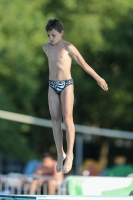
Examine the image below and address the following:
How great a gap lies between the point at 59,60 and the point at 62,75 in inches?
6.8

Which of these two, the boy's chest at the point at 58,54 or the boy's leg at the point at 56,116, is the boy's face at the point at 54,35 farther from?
the boy's leg at the point at 56,116

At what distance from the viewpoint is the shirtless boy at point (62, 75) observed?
7531 mm

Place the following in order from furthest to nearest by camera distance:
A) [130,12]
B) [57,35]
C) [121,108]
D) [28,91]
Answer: [121,108] → [130,12] → [28,91] → [57,35]

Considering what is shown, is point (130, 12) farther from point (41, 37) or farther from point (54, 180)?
point (54, 180)

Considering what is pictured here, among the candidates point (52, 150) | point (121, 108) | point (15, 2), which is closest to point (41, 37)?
point (15, 2)

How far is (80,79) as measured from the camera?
75.4 feet

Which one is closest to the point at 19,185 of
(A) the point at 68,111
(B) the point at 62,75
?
(A) the point at 68,111

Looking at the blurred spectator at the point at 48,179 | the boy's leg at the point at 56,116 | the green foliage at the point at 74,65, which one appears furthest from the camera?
the green foliage at the point at 74,65

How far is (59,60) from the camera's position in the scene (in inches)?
299

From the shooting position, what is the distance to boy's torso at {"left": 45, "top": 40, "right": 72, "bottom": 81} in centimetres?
759

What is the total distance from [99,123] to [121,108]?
1931 millimetres

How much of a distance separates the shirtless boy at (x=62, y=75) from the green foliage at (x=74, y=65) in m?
10.00

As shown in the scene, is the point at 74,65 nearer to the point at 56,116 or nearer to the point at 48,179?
the point at 48,179

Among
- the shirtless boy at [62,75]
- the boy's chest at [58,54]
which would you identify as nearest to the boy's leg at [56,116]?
the shirtless boy at [62,75]
